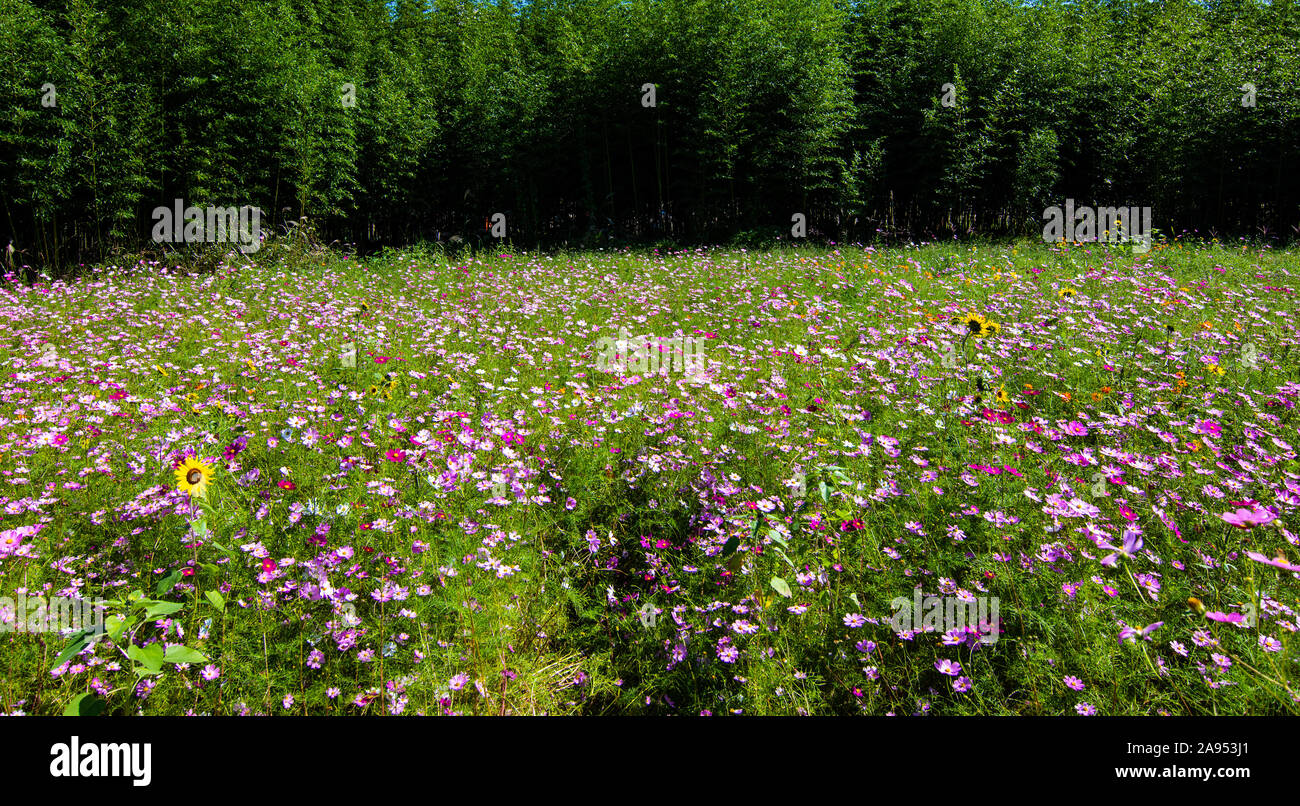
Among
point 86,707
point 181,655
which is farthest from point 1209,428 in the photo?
point 86,707

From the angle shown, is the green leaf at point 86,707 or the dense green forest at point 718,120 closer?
the green leaf at point 86,707

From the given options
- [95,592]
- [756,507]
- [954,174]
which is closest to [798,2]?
[954,174]

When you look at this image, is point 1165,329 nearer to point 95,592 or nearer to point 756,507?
point 756,507

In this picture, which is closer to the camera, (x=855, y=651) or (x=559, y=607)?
(x=855, y=651)

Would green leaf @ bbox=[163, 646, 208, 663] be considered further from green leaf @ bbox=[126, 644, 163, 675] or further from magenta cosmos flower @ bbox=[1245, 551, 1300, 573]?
magenta cosmos flower @ bbox=[1245, 551, 1300, 573]

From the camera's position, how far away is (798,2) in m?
12.5

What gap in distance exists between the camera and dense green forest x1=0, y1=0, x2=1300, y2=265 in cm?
900

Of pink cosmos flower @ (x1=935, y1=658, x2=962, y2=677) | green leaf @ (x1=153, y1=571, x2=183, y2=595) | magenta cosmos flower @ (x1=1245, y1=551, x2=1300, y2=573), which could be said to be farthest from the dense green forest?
magenta cosmos flower @ (x1=1245, y1=551, x2=1300, y2=573)

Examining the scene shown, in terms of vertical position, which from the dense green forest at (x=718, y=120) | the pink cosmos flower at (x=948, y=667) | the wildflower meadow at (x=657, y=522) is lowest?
the pink cosmos flower at (x=948, y=667)

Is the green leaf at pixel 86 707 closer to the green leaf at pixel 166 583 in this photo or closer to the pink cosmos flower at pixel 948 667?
the green leaf at pixel 166 583

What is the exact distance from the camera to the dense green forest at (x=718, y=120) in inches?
354

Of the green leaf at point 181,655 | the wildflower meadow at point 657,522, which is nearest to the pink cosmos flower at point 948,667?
the wildflower meadow at point 657,522

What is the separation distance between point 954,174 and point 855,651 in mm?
12550

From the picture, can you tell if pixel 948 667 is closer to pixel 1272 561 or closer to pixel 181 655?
pixel 1272 561
